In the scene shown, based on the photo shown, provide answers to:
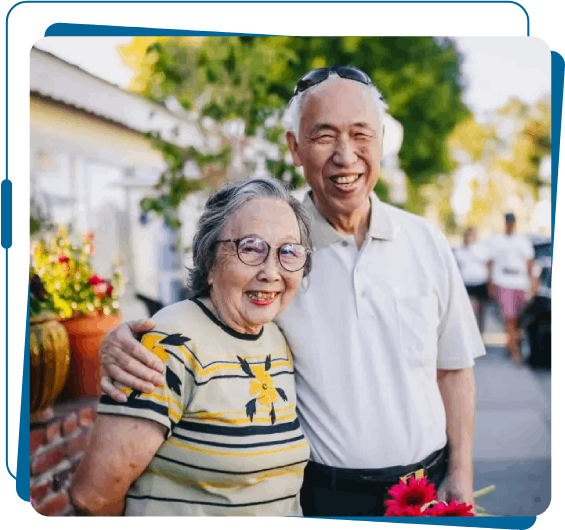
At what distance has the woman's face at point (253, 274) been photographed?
172cm

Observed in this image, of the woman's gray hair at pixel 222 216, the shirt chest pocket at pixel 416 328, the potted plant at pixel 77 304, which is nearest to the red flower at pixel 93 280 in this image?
the potted plant at pixel 77 304

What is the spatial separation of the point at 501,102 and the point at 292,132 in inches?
39.0

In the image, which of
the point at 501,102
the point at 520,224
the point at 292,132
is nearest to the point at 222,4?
the point at 292,132

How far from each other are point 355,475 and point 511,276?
7.08 ft

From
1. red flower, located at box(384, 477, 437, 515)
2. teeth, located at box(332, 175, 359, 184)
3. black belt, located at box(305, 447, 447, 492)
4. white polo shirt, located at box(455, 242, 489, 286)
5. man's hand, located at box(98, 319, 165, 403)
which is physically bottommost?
red flower, located at box(384, 477, 437, 515)

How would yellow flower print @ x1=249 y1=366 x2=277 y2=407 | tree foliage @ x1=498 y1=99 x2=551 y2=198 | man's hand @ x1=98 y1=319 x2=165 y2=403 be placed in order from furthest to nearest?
tree foliage @ x1=498 y1=99 x2=551 y2=198
yellow flower print @ x1=249 y1=366 x2=277 y2=407
man's hand @ x1=98 y1=319 x2=165 y2=403

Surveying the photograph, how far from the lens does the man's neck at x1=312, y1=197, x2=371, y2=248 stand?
1.98 meters

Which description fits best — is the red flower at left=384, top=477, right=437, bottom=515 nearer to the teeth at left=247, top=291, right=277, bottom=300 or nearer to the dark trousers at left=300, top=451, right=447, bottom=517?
the dark trousers at left=300, top=451, right=447, bottom=517

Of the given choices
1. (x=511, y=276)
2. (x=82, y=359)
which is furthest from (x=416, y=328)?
(x=511, y=276)

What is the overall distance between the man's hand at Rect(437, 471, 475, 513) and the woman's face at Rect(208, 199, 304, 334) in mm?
748

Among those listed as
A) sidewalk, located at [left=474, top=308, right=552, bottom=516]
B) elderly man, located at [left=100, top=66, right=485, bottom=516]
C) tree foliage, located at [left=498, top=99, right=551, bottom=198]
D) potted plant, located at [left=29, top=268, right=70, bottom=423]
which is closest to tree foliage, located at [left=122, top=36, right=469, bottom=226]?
tree foliage, located at [left=498, top=99, right=551, bottom=198]

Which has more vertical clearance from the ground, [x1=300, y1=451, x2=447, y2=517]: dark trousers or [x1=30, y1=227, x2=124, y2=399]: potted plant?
[x1=30, y1=227, x2=124, y2=399]: potted plant

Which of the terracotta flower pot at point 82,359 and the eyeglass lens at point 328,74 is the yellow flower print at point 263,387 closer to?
the eyeglass lens at point 328,74

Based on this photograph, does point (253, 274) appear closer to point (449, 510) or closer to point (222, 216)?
point (222, 216)
